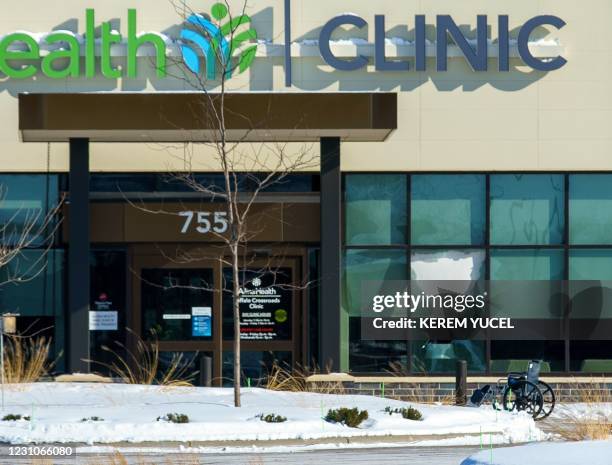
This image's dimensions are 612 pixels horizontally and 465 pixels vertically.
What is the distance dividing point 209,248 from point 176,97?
3.36 metres

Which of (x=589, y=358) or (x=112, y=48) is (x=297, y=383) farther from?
(x=112, y=48)

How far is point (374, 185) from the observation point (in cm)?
2520

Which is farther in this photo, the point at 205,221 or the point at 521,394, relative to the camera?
the point at 205,221

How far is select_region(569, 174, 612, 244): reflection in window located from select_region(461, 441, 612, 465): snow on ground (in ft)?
58.6

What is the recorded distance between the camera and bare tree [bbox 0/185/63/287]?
24.8 meters

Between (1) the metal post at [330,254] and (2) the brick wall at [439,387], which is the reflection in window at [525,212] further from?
(1) the metal post at [330,254]

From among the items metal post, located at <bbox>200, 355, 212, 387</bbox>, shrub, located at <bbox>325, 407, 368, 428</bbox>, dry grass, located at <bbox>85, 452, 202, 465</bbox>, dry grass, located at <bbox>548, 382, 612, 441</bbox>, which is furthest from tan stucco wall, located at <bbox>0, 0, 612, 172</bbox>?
dry grass, located at <bbox>85, 452, 202, 465</bbox>

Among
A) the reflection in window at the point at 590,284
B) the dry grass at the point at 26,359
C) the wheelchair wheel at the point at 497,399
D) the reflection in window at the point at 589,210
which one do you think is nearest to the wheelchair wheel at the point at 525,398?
the wheelchair wheel at the point at 497,399

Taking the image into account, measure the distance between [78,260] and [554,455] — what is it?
58.6ft

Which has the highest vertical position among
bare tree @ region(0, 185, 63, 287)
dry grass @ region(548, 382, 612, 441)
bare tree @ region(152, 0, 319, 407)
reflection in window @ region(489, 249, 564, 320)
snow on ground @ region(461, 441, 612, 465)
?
bare tree @ region(152, 0, 319, 407)

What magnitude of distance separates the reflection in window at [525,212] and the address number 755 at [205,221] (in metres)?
5.34

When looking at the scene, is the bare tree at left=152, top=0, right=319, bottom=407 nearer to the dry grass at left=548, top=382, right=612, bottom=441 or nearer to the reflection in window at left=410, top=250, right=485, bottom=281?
the reflection in window at left=410, top=250, right=485, bottom=281

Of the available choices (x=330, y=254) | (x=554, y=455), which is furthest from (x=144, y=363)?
(x=554, y=455)

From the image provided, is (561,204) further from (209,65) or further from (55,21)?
(55,21)
